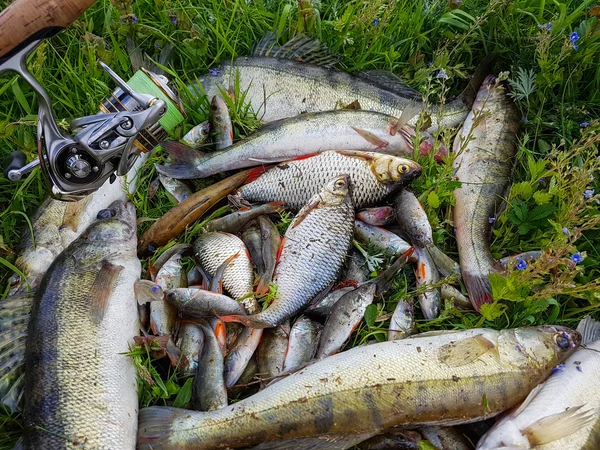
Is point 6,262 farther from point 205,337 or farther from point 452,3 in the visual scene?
point 452,3

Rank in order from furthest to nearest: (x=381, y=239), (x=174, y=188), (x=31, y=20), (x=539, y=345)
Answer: (x=174, y=188), (x=381, y=239), (x=539, y=345), (x=31, y=20)

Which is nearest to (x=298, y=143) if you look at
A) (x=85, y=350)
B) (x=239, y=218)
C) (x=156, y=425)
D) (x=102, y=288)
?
(x=239, y=218)

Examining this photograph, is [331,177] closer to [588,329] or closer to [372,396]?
[372,396]

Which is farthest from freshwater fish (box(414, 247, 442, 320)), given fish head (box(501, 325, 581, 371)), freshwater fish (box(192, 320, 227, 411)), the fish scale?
freshwater fish (box(192, 320, 227, 411))

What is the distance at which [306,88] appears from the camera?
153 inches

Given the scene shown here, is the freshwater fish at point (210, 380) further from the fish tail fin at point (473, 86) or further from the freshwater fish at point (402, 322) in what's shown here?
the fish tail fin at point (473, 86)

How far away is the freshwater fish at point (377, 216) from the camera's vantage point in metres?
3.38

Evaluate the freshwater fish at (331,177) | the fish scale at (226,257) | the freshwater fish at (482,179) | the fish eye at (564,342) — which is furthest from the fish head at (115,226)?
the fish eye at (564,342)

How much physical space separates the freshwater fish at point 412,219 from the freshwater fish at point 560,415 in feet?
3.41

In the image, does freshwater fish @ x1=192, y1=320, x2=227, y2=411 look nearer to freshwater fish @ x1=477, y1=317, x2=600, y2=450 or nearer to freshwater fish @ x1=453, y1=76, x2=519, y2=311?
freshwater fish @ x1=477, y1=317, x2=600, y2=450

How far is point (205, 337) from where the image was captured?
9.82 ft

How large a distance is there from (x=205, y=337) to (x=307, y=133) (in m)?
1.53

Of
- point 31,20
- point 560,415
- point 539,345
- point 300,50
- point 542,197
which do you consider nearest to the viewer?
point 31,20

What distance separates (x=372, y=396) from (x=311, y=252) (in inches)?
35.7
